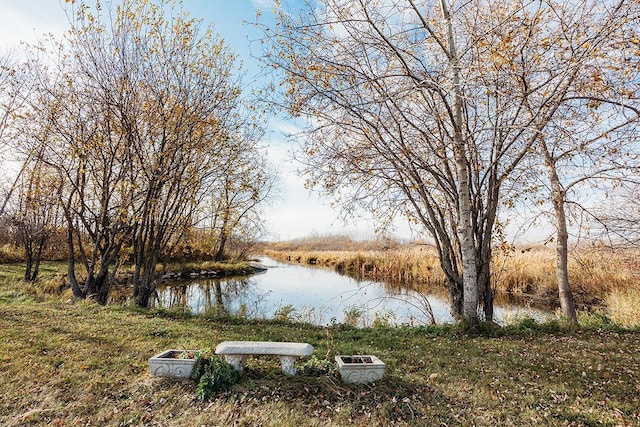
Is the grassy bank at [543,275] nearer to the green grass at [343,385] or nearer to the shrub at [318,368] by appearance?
the green grass at [343,385]

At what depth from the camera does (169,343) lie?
16.4ft

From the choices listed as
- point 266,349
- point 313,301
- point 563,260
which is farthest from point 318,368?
point 313,301

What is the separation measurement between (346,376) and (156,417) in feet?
5.80

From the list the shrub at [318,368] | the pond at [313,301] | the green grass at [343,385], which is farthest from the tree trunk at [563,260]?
the shrub at [318,368]

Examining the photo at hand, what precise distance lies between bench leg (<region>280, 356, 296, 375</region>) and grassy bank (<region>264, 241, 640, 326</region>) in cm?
510

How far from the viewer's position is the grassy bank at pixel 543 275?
8.63 meters

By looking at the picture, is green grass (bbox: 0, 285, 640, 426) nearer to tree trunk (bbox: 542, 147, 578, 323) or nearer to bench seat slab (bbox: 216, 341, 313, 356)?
bench seat slab (bbox: 216, 341, 313, 356)

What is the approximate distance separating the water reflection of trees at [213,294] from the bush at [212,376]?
6280 mm

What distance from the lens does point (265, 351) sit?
358 cm

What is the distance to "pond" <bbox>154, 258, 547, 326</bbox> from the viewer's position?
7.86m

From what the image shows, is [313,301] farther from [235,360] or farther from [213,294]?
[235,360]

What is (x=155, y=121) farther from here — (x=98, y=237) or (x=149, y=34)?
(x=98, y=237)

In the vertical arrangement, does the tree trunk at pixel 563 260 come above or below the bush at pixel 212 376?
above

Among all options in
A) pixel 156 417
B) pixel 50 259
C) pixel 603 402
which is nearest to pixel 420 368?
pixel 603 402
